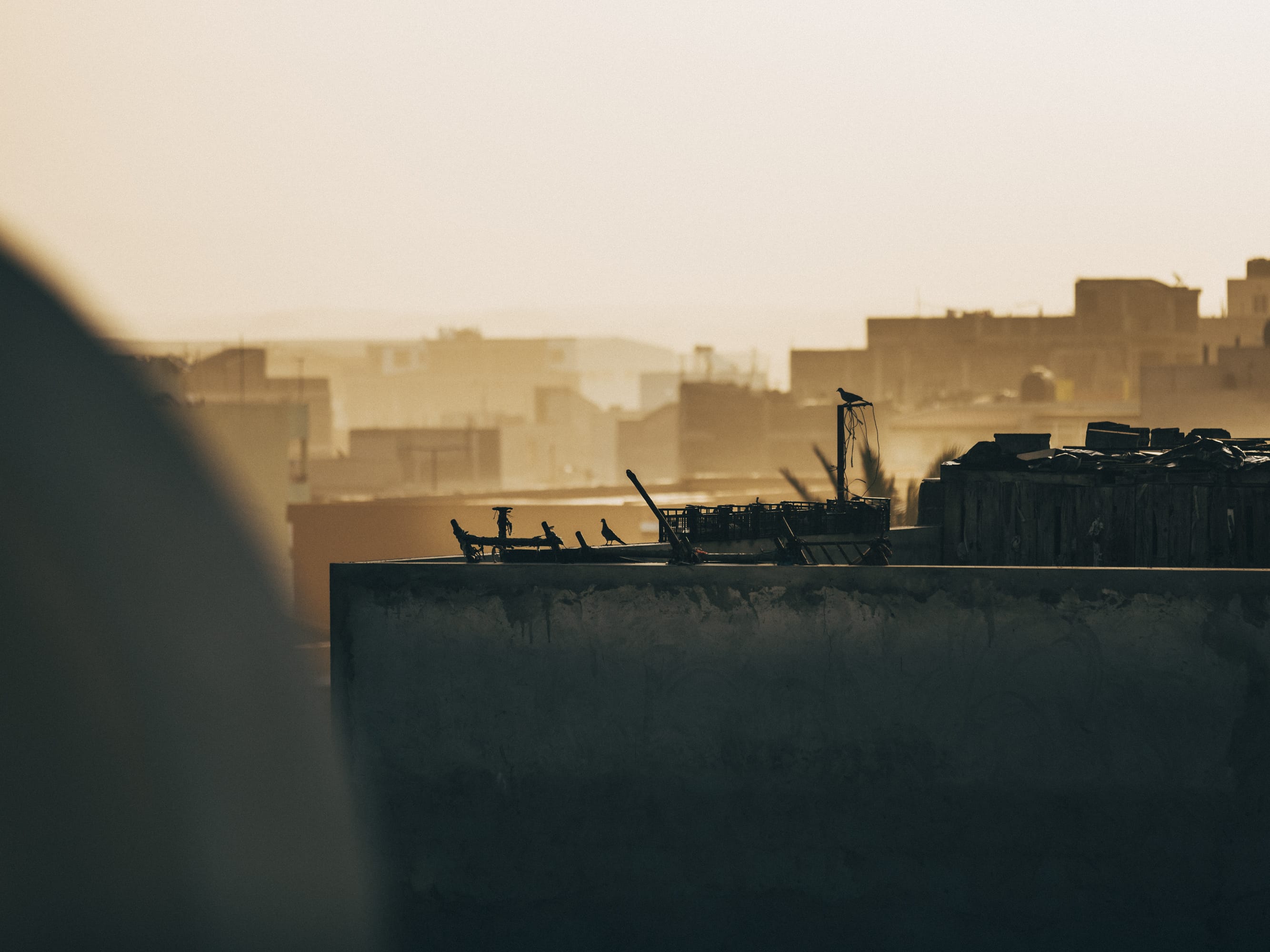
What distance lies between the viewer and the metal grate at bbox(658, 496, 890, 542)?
16.6 meters

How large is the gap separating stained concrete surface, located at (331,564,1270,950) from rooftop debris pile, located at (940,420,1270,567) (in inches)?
142

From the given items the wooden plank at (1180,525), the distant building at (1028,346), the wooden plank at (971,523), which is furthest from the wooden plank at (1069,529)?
the distant building at (1028,346)

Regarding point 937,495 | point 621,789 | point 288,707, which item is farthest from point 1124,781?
point 288,707

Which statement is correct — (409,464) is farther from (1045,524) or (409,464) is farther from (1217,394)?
(1045,524)

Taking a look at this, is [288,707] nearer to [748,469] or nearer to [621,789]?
[621,789]

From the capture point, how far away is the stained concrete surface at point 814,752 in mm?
12195

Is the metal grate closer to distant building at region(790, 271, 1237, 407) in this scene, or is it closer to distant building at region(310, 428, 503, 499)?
distant building at region(790, 271, 1237, 407)

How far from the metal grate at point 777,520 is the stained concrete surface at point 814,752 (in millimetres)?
2929

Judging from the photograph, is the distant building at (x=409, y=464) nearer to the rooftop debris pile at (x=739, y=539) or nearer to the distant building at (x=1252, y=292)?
the distant building at (x=1252, y=292)

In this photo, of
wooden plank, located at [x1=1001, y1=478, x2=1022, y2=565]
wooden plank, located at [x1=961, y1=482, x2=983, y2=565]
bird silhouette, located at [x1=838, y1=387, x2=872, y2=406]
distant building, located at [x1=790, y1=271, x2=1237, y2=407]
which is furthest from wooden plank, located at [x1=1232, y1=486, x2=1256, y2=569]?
distant building, located at [x1=790, y1=271, x2=1237, y2=407]

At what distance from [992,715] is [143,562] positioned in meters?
39.0

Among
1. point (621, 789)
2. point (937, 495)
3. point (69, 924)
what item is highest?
point (937, 495)

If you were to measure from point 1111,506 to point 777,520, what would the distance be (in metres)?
3.67

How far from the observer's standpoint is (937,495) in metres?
20.0
